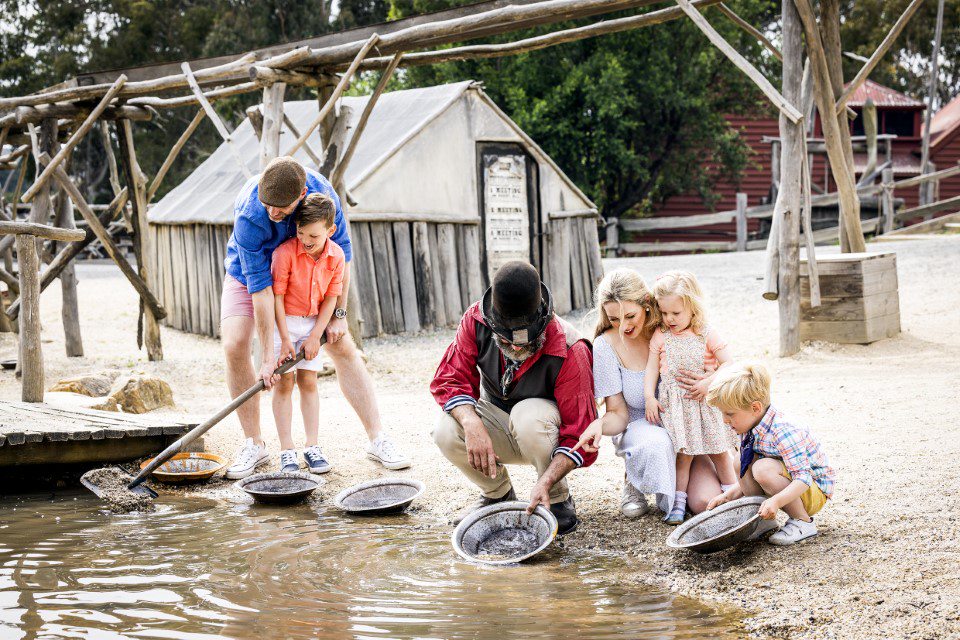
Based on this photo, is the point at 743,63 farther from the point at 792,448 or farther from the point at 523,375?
the point at 792,448

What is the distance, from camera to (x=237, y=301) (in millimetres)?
4910

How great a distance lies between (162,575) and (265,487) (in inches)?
45.8

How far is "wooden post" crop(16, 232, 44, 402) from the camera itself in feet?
20.1

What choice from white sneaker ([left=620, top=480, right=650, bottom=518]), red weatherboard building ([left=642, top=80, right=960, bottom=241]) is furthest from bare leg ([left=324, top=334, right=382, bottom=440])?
red weatherboard building ([left=642, top=80, right=960, bottom=241])

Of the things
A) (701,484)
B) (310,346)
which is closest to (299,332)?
(310,346)

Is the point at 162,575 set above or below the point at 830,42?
below

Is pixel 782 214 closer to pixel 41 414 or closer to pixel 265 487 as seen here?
pixel 265 487

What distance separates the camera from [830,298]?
7.73m

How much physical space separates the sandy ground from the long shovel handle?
0.62 metres

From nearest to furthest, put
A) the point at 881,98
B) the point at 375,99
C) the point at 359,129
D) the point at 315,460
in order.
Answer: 1. the point at 315,460
2. the point at 375,99
3. the point at 359,129
4. the point at 881,98

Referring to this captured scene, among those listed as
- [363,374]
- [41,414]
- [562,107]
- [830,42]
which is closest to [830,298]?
[830,42]

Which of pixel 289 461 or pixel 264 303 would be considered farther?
pixel 289 461

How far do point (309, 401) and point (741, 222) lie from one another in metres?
16.8

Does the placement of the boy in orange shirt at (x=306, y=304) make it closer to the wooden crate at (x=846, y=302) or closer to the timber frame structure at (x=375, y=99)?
the timber frame structure at (x=375, y=99)
